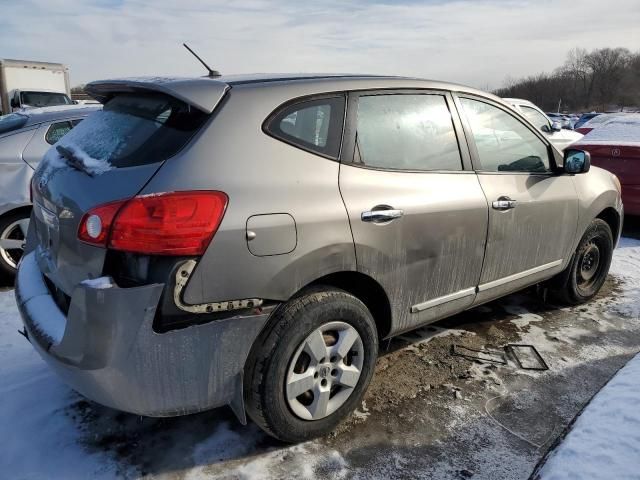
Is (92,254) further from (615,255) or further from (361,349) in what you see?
(615,255)

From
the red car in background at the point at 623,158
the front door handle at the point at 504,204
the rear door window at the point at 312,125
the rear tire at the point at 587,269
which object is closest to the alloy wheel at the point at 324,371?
the rear door window at the point at 312,125

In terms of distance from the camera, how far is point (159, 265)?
1995mm

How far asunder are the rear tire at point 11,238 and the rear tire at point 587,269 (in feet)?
15.1

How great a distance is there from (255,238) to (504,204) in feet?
5.94

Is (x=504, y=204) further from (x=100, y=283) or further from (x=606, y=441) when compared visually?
(x=100, y=283)

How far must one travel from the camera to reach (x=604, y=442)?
215 cm

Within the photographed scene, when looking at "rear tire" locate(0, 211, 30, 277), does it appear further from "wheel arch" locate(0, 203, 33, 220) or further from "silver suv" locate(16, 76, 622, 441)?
"silver suv" locate(16, 76, 622, 441)

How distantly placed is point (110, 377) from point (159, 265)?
49 centimetres

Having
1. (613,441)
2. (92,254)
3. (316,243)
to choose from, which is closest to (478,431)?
(613,441)

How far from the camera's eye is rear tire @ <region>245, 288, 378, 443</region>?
90.1 inches

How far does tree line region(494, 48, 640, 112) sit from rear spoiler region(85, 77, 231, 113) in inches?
3596

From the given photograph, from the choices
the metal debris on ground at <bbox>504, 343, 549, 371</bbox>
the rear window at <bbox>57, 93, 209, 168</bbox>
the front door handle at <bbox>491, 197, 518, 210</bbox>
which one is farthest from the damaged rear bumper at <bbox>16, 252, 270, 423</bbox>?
the metal debris on ground at <bbox>504, 343, 549, 371</bbox>

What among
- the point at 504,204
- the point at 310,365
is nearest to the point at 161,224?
the point at 310,365

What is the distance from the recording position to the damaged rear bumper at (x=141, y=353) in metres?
1.98
